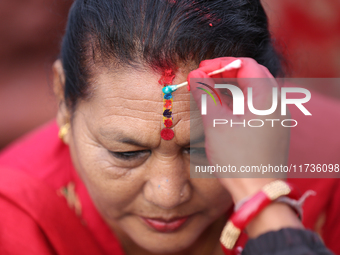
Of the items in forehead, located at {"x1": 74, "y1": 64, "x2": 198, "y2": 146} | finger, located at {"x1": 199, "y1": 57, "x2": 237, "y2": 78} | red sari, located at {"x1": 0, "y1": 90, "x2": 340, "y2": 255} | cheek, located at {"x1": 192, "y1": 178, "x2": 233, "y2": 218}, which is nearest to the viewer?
finger, located at {"x1": 199, "y1": 57, "x2": 237, "y2": 78}

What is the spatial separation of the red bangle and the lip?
381mm

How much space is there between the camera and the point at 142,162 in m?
1.23

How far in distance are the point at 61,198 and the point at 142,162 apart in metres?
0.59

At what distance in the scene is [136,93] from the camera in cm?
114

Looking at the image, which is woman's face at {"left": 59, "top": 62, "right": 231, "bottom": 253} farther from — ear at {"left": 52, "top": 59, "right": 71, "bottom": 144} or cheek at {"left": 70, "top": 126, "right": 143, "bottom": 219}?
ear at {"left": 52, "top": 59, "right": 71, "bottom": 144}

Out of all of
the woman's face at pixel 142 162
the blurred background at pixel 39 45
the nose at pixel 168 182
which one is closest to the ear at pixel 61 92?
the woman's face at pixel 142 162

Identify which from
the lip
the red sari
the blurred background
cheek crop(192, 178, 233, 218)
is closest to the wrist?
cheek crop(192, 178, 233, 218)

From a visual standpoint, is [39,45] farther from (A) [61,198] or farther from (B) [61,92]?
(A) [61,198]

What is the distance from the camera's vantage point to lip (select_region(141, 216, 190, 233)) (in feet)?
4.36

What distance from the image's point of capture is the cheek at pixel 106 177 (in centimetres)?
125

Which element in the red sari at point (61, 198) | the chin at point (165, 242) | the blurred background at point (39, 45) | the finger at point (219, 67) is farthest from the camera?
the blurred background at point (39, 45)

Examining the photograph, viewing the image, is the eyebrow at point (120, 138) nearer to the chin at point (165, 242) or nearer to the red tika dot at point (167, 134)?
the red tika dot at point (167, 134)

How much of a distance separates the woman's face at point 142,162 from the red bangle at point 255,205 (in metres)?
0.28

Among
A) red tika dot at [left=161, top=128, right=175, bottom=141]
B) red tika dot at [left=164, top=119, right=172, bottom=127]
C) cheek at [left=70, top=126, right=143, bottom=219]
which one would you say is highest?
red tika dot at [left=164, top=119, right=172, bottom=127]
